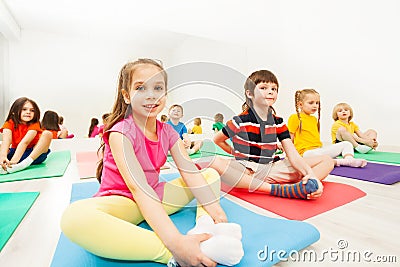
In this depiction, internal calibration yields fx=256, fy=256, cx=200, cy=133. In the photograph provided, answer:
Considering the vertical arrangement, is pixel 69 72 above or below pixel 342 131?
above

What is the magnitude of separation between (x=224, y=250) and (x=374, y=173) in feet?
3.84

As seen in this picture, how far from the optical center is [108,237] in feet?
1.57

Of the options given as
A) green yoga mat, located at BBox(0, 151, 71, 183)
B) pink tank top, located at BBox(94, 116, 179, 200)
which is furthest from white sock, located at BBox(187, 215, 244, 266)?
green yoga mat, located at BBox(0, 151, 71, 183)

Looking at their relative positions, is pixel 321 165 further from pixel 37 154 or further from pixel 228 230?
pixel 37 154

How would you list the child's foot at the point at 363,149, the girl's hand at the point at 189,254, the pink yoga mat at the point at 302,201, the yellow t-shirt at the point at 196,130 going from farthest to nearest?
the yellow t-shirt at the point at 196,130
the child's foot at the point at 363,149
the pink yoga mat at the point at 302,201
the girl's hand at the point at 189,254

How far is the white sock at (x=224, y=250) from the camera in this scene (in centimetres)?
46

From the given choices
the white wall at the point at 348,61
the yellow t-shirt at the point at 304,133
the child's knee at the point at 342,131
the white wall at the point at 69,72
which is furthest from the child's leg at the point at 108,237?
the white wall at the point at 69,72

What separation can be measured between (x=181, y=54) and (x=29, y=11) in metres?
2.15

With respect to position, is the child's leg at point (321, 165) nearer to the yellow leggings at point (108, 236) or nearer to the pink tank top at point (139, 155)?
the pink tank top at point (139, 155)

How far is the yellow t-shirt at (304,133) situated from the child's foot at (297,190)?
2.62 feet

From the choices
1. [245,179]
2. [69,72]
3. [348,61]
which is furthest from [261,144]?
[69,72]

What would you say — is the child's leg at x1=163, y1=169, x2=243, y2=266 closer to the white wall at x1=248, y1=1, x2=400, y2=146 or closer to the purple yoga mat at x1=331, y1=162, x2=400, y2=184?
the purple yoga mat at x1=331, y1=162, x2=400, y2=184

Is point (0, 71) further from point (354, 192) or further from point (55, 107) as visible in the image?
A: point (354, 192)

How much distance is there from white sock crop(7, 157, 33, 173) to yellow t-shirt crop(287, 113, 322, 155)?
162 centimetres
